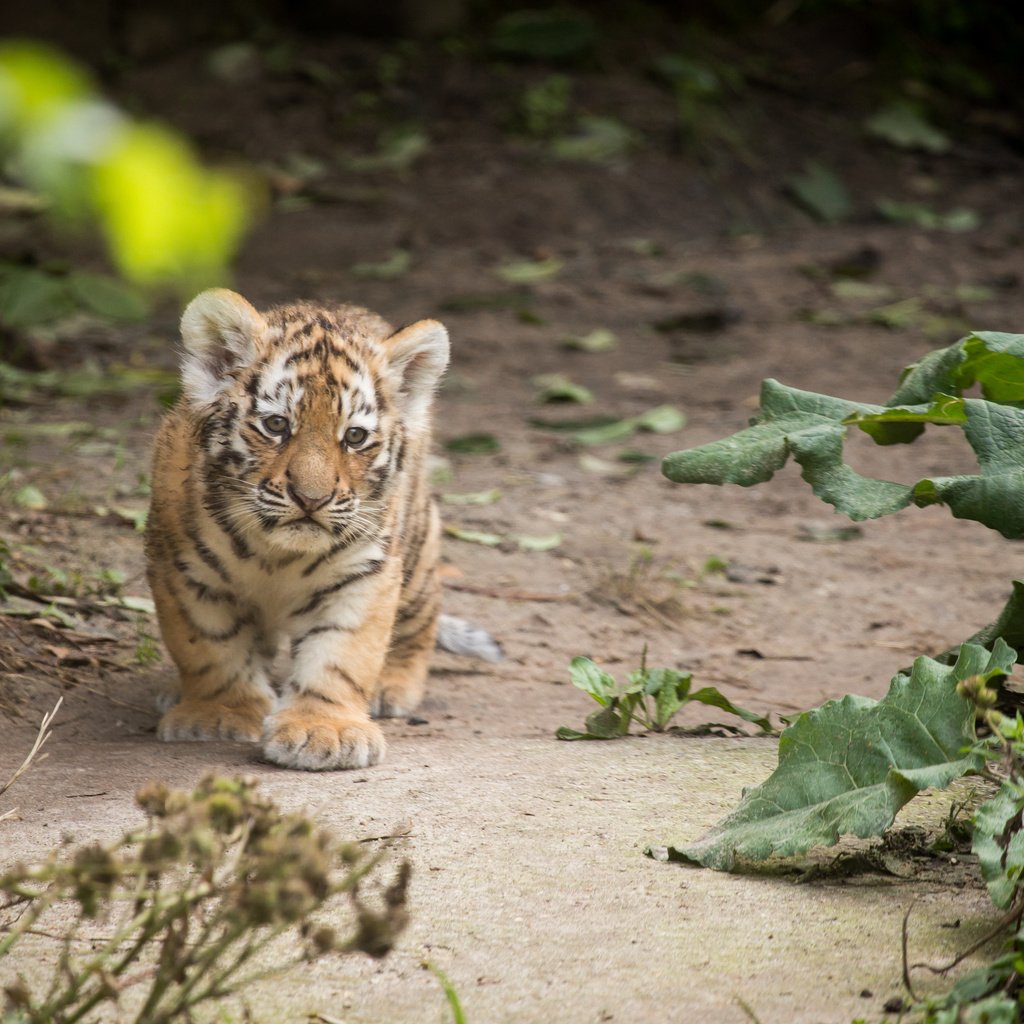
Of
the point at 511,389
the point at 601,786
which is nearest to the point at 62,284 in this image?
the point at 511,389

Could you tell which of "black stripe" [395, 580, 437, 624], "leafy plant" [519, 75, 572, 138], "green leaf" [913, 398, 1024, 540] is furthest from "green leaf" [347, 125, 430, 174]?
"green leaf" [913, 398, 1024, 540]

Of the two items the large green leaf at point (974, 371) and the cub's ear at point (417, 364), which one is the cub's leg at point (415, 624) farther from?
the large green leaf at point (974, 371)

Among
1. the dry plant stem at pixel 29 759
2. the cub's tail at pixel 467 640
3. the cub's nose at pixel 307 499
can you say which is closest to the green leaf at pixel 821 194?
the cub's tail at pixel 467 640

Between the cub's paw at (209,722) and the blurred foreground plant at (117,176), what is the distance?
2.21 meters

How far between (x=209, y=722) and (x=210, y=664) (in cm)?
17

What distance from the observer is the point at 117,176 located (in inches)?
63.1

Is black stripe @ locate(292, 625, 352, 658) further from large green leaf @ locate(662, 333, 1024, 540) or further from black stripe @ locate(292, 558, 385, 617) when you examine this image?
large green leaf @ locate(662, 333, 1024, 540)

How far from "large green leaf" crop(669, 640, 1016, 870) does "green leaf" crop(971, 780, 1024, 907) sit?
155mm

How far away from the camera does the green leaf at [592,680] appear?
3.68m

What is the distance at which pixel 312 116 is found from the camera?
11094mm

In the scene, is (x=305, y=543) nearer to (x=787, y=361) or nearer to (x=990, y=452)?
(x=990, y=452)

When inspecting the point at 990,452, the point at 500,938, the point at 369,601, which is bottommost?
the point at 369,601

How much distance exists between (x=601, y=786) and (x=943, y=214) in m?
8.70

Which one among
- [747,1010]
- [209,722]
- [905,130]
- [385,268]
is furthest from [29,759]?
[905,130]
